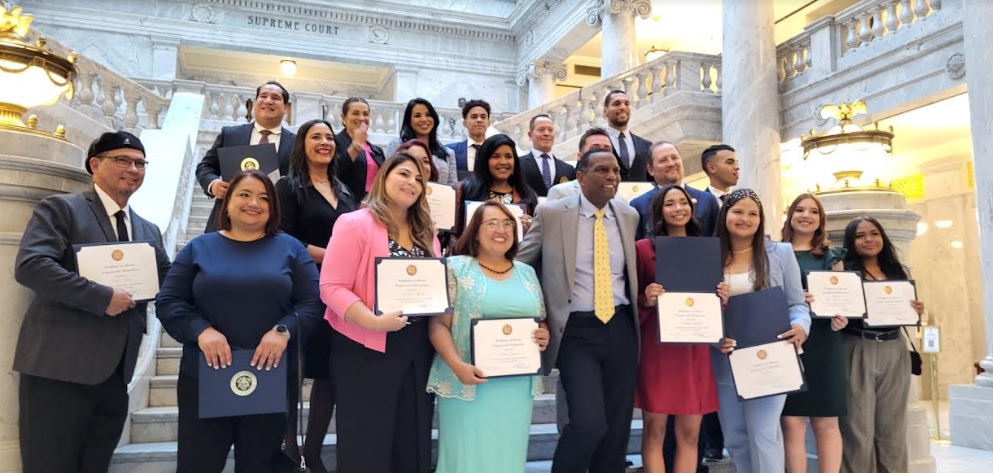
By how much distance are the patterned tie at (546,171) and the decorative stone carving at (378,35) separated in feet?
53.1

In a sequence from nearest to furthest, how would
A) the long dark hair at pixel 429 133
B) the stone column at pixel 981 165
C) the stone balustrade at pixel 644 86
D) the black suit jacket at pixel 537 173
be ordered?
the long dark hair at pixel 429 133 < the black suit jacket at pixel 537 173 < the stone column at pixel 981 165 < the stone balustrade at pixel 644 86

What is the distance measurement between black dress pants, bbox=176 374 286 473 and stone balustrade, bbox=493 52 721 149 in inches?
400

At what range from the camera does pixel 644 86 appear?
42.4 feet

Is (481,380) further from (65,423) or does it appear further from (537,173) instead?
(537,173)

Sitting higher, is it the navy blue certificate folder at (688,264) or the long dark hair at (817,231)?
the long dark hair at (817,231)

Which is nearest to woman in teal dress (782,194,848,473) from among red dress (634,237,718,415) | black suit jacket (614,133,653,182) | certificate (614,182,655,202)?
red dress (634,237,718,415)

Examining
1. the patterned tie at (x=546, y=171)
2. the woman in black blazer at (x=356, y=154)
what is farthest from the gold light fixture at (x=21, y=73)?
the patterned tie at (x=546, y=171)

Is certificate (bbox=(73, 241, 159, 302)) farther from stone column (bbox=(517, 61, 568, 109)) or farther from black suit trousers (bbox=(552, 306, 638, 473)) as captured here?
stone column (bbox=(517, 61, 568, 109))

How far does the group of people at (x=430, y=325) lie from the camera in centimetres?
322

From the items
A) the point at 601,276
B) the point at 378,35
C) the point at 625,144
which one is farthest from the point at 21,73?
the point at 378,35

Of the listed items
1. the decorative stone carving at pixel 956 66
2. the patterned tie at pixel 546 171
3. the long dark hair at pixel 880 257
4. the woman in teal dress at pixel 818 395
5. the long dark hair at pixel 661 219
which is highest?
the decorative stone carving at pixel 956 66

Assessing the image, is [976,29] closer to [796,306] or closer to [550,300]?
[796,306]

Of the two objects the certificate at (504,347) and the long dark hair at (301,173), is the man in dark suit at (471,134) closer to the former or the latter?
the long dark hair at (301,173)

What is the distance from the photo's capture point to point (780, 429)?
162 inches
